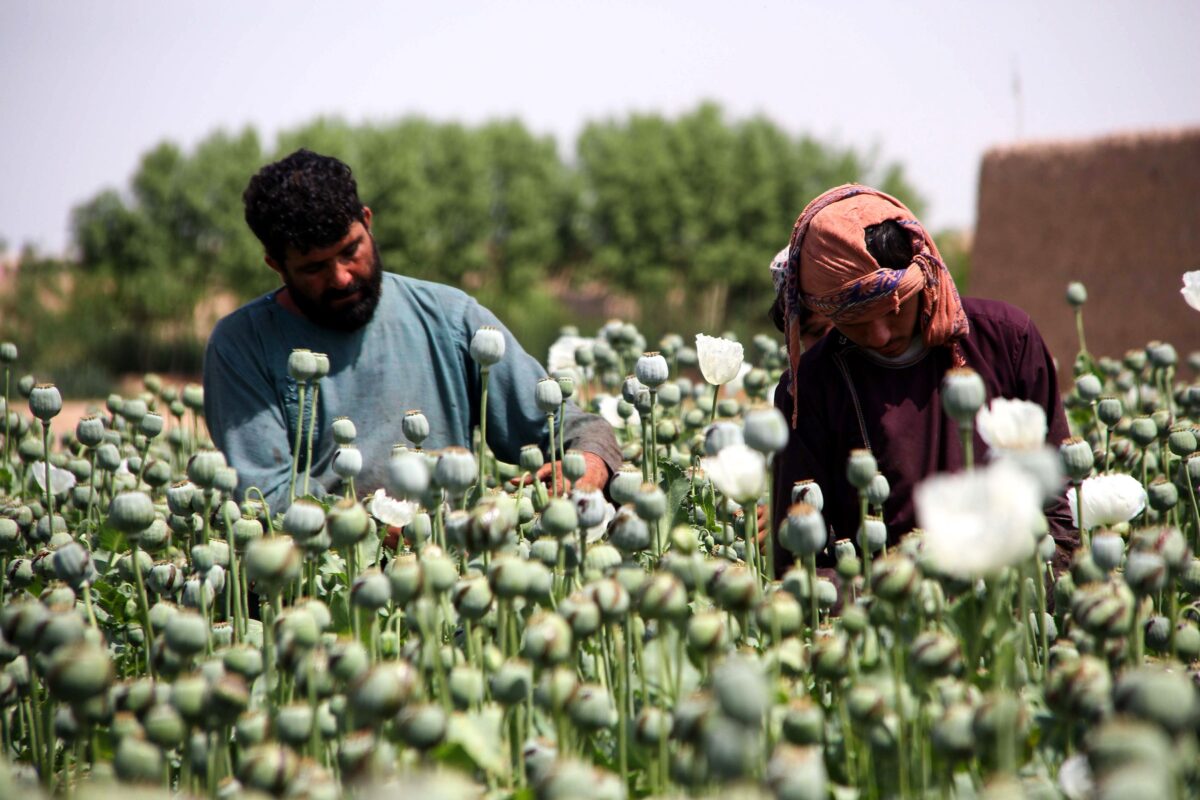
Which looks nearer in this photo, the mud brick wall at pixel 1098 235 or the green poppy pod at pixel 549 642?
the green poppy pod at pixel 549 642

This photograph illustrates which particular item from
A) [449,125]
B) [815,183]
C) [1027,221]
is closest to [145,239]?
[449,125]

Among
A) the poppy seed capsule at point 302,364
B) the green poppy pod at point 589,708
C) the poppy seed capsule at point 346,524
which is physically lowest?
the green poppy pod at point 589,708

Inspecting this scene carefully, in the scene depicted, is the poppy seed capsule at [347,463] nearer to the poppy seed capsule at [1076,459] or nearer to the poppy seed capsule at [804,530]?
the poppy seed capsule at [804,530]

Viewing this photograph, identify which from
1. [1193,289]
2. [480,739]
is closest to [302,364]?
[480,739]

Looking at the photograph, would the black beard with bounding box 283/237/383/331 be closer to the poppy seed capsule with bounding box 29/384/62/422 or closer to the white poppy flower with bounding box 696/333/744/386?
the poppy seed capsule with bounding box 29/384/62/422

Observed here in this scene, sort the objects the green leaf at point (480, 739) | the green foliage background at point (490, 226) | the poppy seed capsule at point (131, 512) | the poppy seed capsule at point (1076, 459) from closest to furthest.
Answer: the green leaf at point (480, 739), the poppy seed capsule at point (131, 512), the poppy seed capsule at point (1076, 459), the green foliage background at point (490, 226)

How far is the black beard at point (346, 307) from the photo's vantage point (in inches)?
130

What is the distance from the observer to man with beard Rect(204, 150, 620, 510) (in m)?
3.17

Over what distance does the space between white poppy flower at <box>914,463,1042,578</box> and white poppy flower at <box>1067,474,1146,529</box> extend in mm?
865

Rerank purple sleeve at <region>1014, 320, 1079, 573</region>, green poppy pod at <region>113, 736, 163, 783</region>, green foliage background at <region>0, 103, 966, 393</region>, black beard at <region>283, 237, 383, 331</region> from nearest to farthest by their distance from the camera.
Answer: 1. green poppy pod at <region>113, 736, 163, 783</region>
2. purple sleeve at <region>1014, 320, 1079, 573</region>
3. black beard at <region>283, 237, 383, 331</region>
4. green foliage background at <region>0, 103, 966, 393</region>

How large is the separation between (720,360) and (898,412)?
49 cm

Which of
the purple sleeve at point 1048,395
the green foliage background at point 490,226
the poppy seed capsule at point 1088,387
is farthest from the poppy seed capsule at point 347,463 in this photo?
the green foliage background at point 490,226

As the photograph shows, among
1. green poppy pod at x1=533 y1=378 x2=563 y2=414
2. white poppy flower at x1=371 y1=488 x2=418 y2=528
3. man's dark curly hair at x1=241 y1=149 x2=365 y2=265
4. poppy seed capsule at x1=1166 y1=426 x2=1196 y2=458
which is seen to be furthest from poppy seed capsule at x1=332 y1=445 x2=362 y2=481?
poppy seed capsule at x1=1166 y1=426 x2=1196 y2=458

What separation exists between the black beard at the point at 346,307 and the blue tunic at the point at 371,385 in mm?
31
